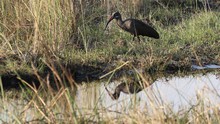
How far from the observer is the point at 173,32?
9406 mm

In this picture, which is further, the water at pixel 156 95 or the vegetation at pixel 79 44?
the vegetation at pixel 79 44

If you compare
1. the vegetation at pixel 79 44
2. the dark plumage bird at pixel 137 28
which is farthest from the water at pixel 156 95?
the dark plumage bird at pixel 137 28

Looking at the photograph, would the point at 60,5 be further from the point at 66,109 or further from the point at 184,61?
the point at 66,109

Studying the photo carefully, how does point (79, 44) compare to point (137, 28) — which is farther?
point (137, 28)

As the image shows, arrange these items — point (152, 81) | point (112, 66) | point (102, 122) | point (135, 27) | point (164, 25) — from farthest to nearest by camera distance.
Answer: point (164, 25)
point (135, 27)
point (112, 66)
point (152, 81)
point (102, 122)

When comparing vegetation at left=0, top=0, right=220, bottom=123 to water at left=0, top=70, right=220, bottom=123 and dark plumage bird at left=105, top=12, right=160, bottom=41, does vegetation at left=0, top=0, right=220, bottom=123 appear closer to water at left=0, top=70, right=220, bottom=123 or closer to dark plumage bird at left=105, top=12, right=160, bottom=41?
dark plumage bird at left=105, top=12, right=160, bottom=41

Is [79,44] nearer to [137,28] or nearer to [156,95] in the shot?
[137,28]

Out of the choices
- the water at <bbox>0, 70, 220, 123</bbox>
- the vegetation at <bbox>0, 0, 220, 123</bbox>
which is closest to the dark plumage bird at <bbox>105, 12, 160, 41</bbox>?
the vegetation at <bbox>0, 0, 220, 123</bbox>

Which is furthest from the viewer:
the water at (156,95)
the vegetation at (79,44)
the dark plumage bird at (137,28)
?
the dark plumage bird at (137,28)

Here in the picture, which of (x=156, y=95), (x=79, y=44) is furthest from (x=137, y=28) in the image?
(x=156, y=95)

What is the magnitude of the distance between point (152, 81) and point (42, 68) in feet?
4.13

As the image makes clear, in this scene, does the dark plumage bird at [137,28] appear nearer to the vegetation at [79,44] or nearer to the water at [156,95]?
the vegetation at [79,44]

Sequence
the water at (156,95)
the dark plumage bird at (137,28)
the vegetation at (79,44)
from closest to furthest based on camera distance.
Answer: the water at (156,95)
the vegetation at (79,44)
the dark plumage bird at (137,28)

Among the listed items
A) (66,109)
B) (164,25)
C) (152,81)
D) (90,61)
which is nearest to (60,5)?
(90,61)
